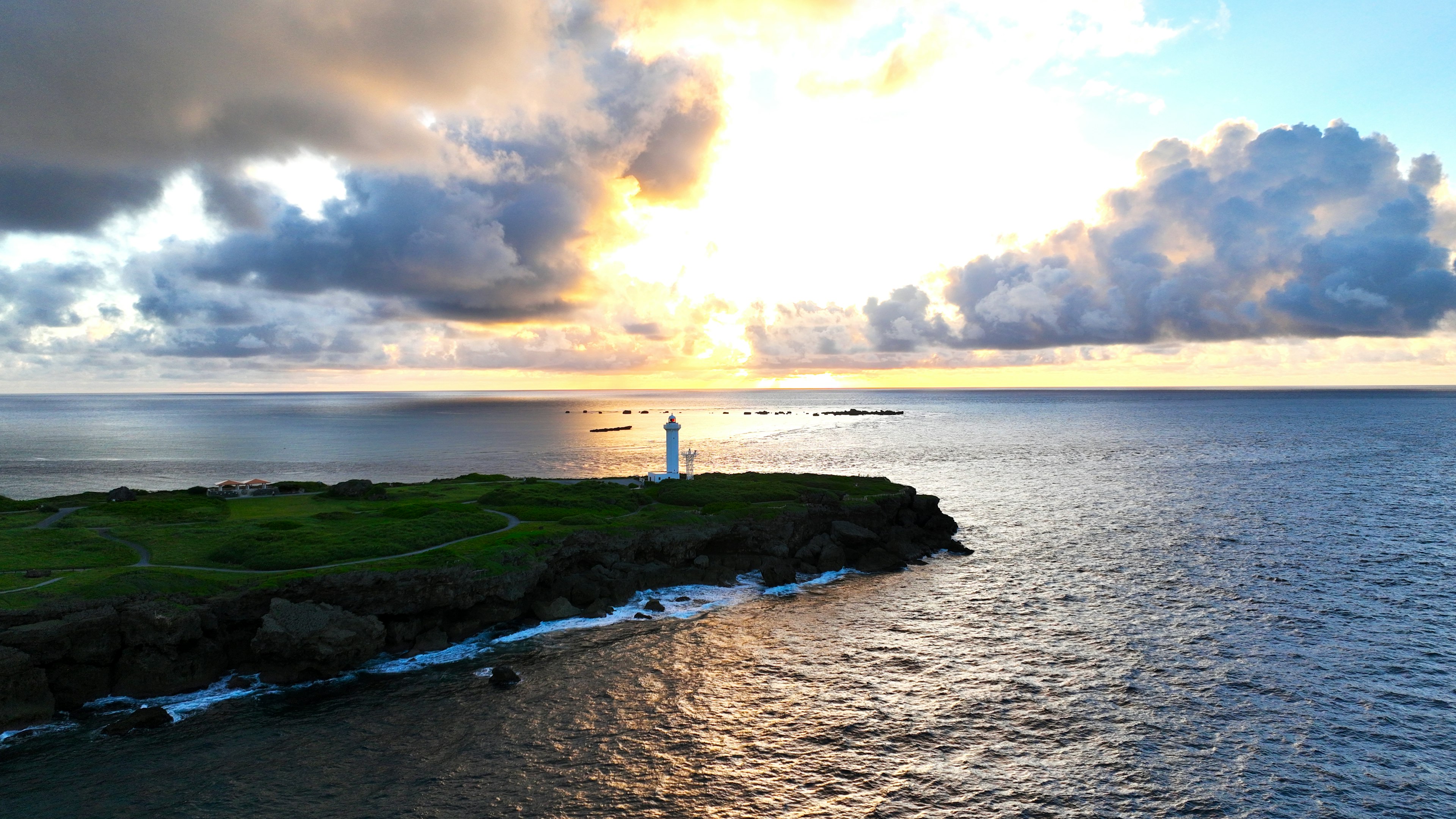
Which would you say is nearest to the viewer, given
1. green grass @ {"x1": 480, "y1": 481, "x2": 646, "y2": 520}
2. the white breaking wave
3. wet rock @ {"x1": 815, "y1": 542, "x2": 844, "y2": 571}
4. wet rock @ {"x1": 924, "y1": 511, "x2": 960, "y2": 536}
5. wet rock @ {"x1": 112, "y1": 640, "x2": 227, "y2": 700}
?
the white breaking wave

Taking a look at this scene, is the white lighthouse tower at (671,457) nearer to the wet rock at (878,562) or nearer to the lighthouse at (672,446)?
the lighthouse at (672,446)

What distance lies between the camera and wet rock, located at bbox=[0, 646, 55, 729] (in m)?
27.7

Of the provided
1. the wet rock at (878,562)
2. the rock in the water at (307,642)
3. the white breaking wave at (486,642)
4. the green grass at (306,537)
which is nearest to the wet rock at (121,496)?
the green grass at (306,537)

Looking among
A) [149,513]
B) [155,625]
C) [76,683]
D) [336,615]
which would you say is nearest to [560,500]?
[336,615]

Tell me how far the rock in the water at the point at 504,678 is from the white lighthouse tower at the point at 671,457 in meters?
39.5

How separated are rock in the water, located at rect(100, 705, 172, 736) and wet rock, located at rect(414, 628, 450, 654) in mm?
10263

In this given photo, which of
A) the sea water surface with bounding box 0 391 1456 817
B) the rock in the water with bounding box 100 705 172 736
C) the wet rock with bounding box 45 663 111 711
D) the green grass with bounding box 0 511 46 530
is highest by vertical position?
the green grass with bounding box 0 511 46 530

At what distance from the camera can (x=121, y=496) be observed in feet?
184

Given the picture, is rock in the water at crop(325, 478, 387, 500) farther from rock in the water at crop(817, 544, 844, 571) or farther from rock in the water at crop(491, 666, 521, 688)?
rock in the water at crop(817, 544, 844, 571)

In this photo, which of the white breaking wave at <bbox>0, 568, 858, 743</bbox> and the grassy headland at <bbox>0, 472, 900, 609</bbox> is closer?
the white breaking wave at <bbox>0, 568, 858, 743</bbox>

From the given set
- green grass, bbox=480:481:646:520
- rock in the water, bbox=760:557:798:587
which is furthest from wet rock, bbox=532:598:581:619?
rock in the water, bbox=760:557:798:587

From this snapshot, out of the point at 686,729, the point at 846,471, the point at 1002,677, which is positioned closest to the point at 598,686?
the point at 686,729

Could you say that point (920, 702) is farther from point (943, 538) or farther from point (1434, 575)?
point (1434, 575)

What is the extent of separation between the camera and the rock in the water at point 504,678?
105 ft
